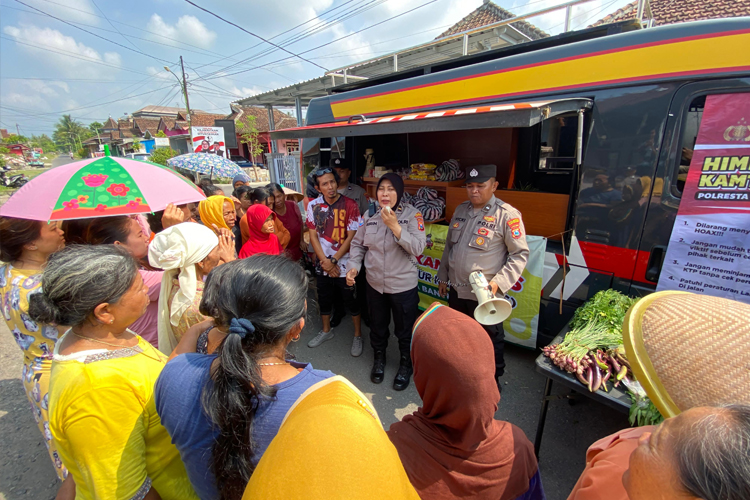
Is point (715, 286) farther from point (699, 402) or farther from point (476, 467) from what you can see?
point (476, 467)

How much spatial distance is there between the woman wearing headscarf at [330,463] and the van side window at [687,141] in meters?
2.58

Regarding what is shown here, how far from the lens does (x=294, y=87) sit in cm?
938

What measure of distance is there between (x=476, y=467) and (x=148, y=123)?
6145 centimetres

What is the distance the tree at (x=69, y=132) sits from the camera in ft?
292

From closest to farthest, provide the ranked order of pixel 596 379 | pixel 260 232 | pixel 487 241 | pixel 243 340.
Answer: pixel 243 340
pixel 596 379
pixel 487 241
pixel 260 232

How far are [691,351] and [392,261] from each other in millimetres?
2058

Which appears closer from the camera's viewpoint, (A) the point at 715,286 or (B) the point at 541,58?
(A) the point at 715,286

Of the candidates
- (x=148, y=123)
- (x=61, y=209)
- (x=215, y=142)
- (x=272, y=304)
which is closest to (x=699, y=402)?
(x=272, y=304)

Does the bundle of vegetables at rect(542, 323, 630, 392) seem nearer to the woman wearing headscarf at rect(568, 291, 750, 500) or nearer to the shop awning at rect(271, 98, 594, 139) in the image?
the woman wearing headscarf at rect(568, 291, 750, 500)

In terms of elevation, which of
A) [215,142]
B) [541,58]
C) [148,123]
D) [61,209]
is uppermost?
[148,123]

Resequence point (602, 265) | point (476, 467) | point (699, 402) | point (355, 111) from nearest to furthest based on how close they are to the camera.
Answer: point (699, 402) → point (476, 467) → point (602, 265) → point (355, 111)

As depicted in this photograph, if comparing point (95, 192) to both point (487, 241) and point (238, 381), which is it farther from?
point (487, 241)

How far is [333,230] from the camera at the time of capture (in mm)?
3502

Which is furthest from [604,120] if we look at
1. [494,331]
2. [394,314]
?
[394,314]
